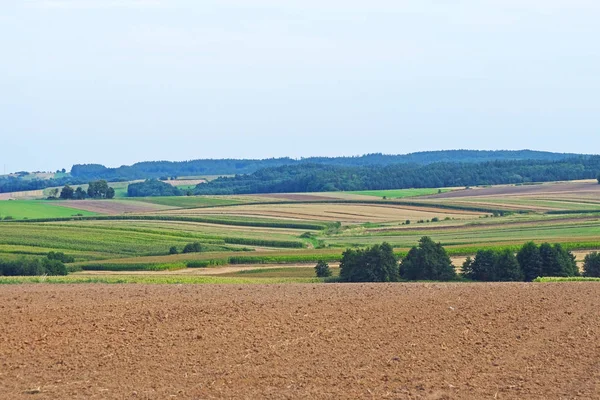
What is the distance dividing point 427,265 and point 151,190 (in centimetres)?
12138

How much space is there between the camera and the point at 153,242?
70.8m

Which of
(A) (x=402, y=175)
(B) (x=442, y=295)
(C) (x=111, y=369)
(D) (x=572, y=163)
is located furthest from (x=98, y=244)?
(D) (x=572, y=163)

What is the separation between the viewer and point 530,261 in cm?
3997

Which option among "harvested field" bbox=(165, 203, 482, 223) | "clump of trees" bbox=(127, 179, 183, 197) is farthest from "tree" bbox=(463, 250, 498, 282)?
"clump of trees" bbox=(127, 179, 183, 197)

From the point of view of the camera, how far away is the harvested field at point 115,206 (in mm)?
107688

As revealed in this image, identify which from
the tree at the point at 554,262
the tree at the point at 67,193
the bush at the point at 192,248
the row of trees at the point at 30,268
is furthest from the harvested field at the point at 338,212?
the row of trees at the point at 30,268

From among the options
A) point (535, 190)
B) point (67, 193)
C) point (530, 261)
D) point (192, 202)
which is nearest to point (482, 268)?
point (530, 261)

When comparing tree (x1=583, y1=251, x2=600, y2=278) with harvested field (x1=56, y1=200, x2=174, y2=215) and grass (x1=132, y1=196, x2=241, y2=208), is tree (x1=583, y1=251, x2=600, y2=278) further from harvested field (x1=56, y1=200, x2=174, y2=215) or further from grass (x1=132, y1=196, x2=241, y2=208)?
grass (x1=132, y1=196, x2=241, y2=208)

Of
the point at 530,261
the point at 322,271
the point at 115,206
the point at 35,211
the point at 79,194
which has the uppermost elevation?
the point at 79,194

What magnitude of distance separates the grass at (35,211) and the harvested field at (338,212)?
1318cm

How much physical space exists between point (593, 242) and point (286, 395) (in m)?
47.2

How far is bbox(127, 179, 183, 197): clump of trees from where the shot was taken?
155 meters

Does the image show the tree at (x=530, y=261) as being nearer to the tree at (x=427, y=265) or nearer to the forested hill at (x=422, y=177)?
the tree at (x=427, y=265)

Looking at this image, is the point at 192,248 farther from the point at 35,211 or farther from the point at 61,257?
the point at 35,211
